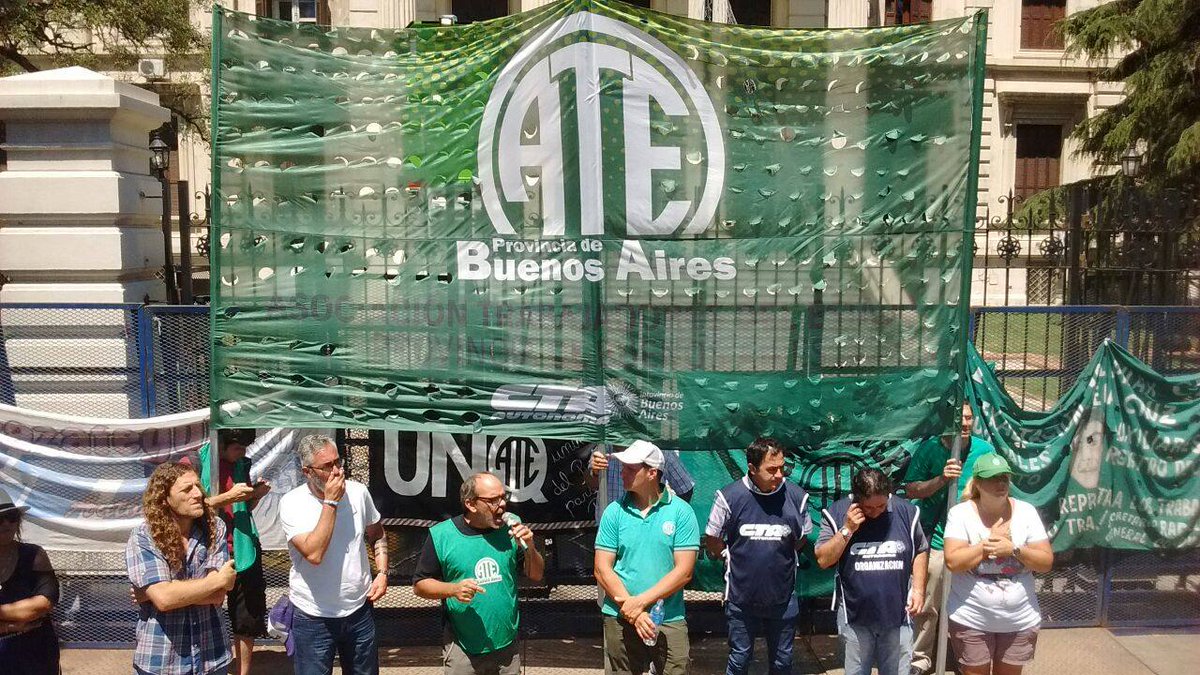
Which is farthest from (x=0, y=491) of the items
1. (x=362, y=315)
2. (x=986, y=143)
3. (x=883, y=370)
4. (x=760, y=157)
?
(x=986, y=143)

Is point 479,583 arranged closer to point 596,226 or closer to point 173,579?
point 173,579

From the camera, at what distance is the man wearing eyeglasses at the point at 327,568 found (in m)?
4.74

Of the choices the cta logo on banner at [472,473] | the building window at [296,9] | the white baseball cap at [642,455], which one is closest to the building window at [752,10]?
the building window at [296,9]

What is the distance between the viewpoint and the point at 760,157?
5266mm

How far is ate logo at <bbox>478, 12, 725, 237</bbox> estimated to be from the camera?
5.11 meters

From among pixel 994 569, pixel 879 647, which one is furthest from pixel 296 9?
pixel 994 569

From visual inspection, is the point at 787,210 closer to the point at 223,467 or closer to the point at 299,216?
the point at 299,216

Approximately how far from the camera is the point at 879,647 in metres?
5.05

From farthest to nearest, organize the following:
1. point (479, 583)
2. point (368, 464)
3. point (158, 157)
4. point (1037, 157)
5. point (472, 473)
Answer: point (1037, 157)
point (158, 157)
point (368, 464)
point (472, 473)
point (479, 583)

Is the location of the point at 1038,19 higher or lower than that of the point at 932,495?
higher

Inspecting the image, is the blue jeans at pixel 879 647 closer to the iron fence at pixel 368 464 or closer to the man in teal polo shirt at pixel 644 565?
the man in teal polo shirt at pixel 644 565

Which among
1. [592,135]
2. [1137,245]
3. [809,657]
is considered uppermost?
[592,135]

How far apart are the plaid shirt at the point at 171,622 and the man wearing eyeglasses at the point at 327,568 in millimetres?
456

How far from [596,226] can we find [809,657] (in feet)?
10.7
